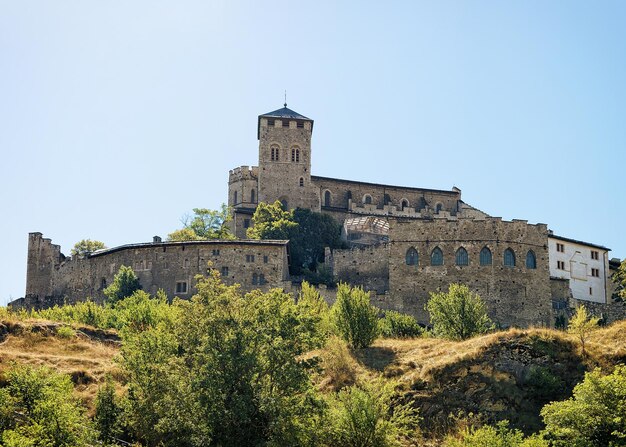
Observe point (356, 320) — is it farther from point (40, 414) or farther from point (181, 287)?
point (181, 287)

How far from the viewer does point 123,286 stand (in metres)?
73.8

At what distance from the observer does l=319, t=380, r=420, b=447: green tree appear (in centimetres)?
3644

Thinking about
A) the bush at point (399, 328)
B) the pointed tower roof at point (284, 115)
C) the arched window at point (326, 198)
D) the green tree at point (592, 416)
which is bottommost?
the green tree at point (592, 416)

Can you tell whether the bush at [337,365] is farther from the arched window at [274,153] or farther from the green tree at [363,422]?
the arched window at [274,153]

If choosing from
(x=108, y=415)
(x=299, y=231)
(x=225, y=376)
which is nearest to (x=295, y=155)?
(x=299, y=231)

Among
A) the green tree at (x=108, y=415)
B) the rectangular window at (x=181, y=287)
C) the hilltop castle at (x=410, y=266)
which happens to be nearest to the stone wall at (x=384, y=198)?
the hilltop castle at (x=410, y=266)

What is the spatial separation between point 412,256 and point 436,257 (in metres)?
1.87

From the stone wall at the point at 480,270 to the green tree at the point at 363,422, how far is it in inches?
1291

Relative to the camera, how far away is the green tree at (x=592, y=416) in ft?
111

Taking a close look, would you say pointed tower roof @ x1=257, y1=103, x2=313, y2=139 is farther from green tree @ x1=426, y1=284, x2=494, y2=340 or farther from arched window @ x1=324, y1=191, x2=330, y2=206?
green tree @ x1=426, y1=284, x2=494, y2=340

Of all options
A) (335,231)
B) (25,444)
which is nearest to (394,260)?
(335,231)

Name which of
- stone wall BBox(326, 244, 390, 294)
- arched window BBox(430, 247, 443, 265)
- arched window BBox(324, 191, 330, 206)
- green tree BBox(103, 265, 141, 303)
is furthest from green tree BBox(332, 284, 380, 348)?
arched window BBox(324, 191, 330, 206)

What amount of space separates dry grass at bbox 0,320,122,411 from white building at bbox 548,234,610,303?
1600 inches

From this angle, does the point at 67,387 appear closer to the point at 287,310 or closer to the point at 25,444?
the point at 25,444
